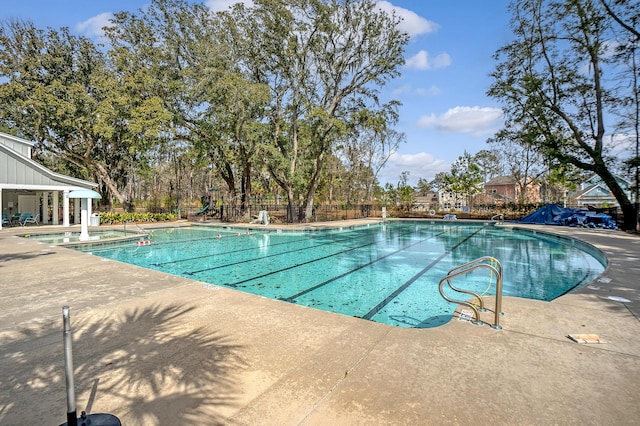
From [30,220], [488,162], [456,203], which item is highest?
[488,162]

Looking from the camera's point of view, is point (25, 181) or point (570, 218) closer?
point (25, 181)

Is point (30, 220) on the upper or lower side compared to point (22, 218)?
lower

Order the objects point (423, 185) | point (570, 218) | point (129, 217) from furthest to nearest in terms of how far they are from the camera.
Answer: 1. point (423, 185)
2. point (129, 217)
3. point (570, 218)

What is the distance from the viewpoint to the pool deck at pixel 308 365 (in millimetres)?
1751

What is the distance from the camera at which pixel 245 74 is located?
60.6 feet

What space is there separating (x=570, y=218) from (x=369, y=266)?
15.4 m

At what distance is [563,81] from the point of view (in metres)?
15.6

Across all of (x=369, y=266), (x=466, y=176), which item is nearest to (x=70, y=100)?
(x=369, y=266)

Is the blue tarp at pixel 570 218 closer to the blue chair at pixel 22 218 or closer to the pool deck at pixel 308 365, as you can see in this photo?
the pool deck at pixel 308 365

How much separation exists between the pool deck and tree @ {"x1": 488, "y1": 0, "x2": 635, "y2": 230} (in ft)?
50.7

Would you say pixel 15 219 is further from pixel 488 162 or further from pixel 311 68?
pixel 488 162

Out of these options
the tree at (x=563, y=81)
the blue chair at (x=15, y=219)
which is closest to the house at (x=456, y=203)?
the tree at (x=563, y=81)

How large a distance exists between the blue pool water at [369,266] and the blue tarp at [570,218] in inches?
183

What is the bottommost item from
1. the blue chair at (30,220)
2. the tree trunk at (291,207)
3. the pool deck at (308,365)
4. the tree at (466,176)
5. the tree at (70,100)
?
the pool deck at (308,365)
